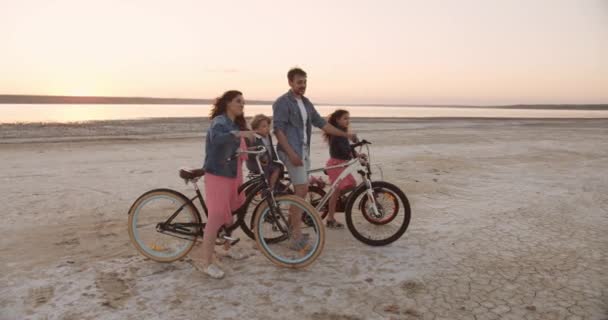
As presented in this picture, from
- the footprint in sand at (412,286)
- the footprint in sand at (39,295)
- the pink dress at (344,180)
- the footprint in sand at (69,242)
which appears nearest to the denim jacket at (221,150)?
the pink dress at (344,180)

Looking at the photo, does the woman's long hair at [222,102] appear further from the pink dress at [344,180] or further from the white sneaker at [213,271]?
the pink dress at [344,180]

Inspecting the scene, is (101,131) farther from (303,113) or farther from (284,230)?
(284,230)

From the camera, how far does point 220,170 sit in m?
3.75

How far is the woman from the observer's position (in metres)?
3.72

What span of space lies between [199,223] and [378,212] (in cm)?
210

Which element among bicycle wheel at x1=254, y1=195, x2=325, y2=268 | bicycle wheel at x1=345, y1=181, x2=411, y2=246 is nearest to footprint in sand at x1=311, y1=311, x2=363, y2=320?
bicycle wheel at x1=254, y1=195, x2=325, y2=268

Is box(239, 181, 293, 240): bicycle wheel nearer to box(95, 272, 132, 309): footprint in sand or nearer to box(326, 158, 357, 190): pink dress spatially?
box(326, 158, 357, 190): pink dress

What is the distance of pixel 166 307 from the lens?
10.8 feet

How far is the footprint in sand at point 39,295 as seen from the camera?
335 cm

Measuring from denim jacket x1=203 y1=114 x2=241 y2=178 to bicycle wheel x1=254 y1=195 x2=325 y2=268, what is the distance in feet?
1.76

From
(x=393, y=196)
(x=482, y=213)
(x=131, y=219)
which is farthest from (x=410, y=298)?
(x=482, y=213)

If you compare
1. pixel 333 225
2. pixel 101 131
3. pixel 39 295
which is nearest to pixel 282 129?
pixel 333 225

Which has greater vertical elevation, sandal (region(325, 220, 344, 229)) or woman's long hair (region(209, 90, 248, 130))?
woman's long hair (region(209, 90, 248, 130))

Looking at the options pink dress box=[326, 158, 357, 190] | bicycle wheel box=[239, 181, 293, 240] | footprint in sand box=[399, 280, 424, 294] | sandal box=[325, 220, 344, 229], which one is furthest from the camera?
sandal box=[325, 220, 344, 229]
